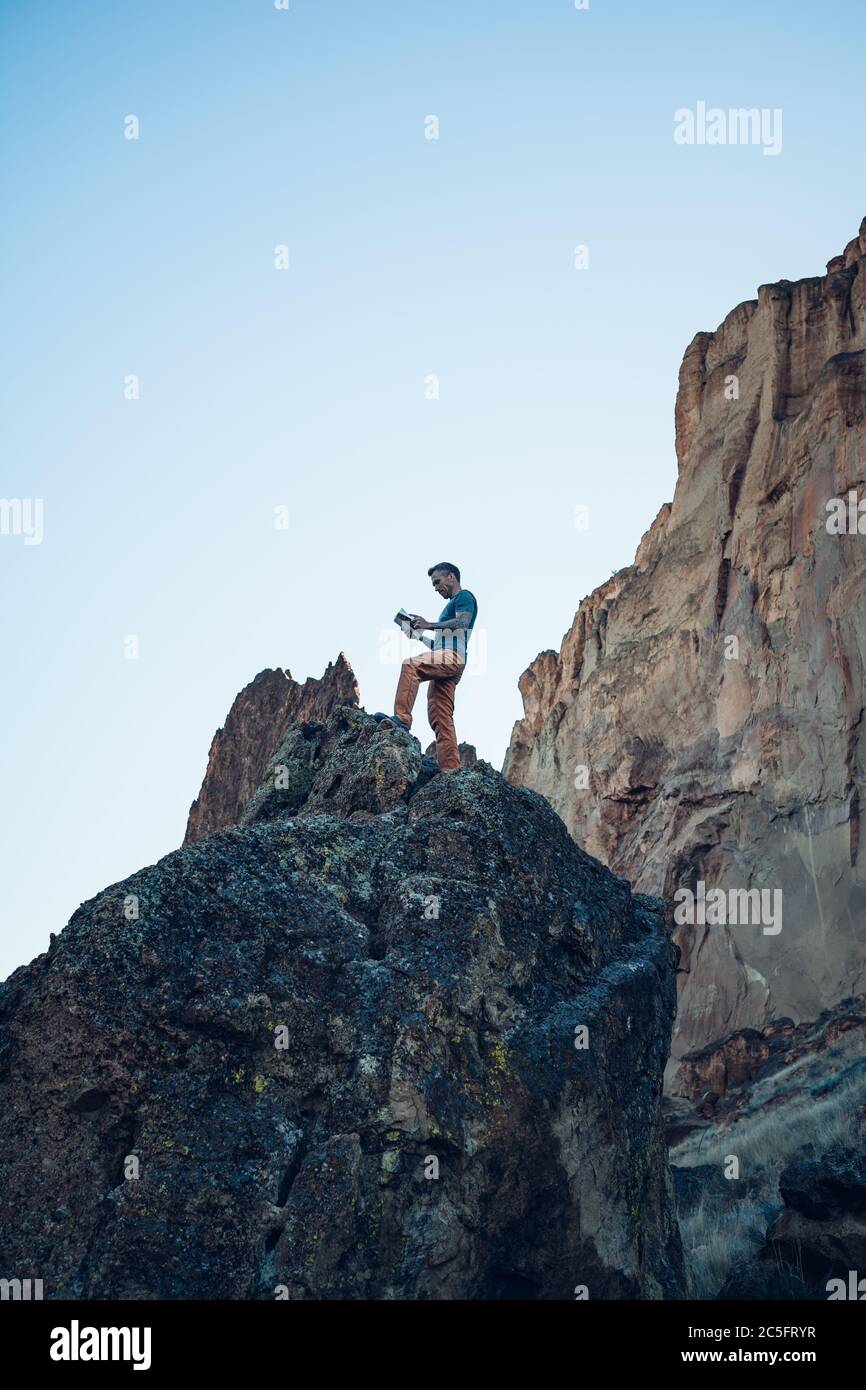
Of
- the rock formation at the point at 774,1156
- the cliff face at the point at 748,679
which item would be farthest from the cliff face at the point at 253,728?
the rock formation at the point at 774,1156

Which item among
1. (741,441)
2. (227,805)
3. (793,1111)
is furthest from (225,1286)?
(227,805)

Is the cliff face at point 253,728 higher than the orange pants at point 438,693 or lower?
higher

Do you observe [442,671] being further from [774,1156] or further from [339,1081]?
[774,1156]

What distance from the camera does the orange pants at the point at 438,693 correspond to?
14555mm

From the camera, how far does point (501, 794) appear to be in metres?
12.7

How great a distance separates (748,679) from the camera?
29766mm

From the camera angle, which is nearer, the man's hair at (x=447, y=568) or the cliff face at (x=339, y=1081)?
the cliff face at (x=339, y=1081)

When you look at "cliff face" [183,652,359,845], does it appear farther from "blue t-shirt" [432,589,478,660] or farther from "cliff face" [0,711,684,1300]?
"cliff face" [0,711,684,1300]

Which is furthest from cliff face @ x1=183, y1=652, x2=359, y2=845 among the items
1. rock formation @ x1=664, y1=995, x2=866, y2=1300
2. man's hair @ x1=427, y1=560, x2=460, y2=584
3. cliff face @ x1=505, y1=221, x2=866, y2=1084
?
man's hair @ x1=427, y1=560, x2=460, y2=584

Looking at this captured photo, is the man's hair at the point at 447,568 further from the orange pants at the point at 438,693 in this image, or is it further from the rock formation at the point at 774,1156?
the rock formation at the point at 774,1156

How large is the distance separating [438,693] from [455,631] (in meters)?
0.70

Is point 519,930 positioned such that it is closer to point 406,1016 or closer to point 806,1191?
point 406,1016

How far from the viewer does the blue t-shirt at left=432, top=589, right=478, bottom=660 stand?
48.1 ft

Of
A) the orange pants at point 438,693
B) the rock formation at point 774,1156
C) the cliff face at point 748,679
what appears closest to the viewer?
the rock formation at point 774,1156
